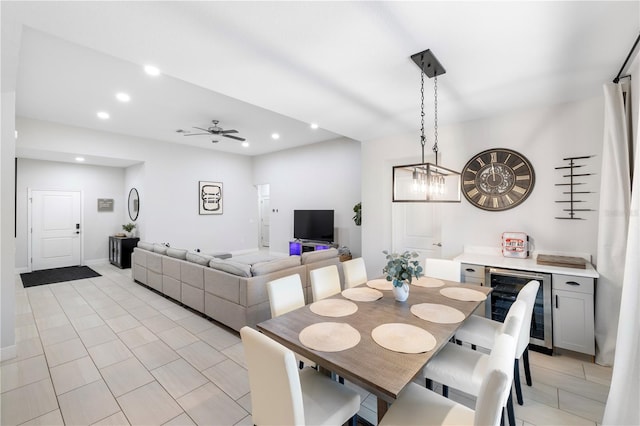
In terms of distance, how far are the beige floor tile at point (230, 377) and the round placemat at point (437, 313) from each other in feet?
5.01

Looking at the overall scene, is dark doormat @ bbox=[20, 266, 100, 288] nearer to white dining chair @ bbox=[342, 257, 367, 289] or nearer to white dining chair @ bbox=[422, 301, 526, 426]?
white dining chair @ bbox=[342, 257, 367, 289]

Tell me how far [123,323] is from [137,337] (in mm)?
567

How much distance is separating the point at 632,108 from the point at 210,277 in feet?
15.4

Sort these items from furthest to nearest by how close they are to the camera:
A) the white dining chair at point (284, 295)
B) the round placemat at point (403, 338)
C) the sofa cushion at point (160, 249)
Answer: the sofa cushion at point (160, 249) → the white dining chair at point (284, 295) → the round placemat at point (403, 338)

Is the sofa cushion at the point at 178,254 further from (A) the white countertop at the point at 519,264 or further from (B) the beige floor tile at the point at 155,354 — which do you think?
(A) the white countertop at the point at 519,264

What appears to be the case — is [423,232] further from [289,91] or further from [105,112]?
[105,112]

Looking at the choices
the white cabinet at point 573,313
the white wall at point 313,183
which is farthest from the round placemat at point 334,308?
the white wall at point 313,183

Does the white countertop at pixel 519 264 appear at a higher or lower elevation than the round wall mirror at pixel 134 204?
lower

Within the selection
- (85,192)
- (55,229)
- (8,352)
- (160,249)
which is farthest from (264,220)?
(8,352)

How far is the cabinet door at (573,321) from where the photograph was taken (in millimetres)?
2574

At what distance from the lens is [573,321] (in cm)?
265

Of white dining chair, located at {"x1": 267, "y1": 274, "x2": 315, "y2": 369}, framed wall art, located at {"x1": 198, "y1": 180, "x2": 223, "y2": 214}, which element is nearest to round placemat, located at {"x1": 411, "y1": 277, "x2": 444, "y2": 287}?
white dining chair, located at {"x1": 267, "y1": 274, "x2": 315, "y2": 369}

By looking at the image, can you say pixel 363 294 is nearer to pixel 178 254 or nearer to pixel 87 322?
pixel 178 254

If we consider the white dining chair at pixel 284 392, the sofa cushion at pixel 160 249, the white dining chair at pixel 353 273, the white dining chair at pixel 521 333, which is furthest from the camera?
the sofa cushion at pixel 160 249
